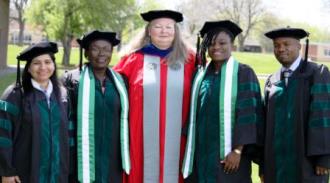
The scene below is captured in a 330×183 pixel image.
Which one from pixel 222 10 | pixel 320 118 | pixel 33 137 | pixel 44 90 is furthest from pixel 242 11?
pixel 33 137

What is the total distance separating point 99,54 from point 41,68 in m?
0.54

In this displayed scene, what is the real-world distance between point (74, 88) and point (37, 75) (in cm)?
47

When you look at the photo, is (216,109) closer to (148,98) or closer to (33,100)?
(148,98)

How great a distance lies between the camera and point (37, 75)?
3838 millimetres

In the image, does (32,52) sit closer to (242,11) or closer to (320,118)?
(320,118)

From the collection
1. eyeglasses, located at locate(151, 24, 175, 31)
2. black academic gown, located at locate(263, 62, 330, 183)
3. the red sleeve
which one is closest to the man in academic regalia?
black academic gown, located at locate(263, 62, 330, 183)

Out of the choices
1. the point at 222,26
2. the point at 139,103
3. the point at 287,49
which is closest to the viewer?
the point at 287,49

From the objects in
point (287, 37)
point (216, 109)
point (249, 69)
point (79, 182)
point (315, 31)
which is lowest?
point (79, 182)

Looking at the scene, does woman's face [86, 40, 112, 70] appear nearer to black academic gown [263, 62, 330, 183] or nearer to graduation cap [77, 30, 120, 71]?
graduation cap [77, 30, 120, 71]

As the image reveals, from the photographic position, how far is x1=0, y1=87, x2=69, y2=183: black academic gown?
3.70m

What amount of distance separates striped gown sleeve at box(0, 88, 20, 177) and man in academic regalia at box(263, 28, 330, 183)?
1962 millimetres

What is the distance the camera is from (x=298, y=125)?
4.02m

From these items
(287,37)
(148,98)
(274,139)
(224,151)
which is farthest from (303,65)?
(148,98)

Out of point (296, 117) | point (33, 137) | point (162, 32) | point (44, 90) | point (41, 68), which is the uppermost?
point (162, 32)
